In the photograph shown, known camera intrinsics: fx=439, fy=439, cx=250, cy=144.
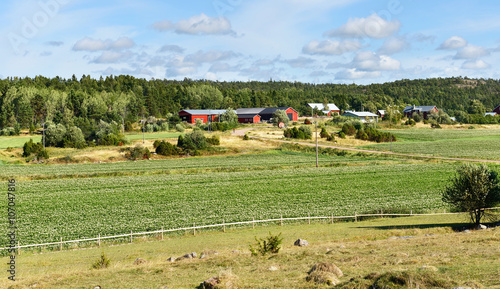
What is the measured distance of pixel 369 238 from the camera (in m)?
27.6

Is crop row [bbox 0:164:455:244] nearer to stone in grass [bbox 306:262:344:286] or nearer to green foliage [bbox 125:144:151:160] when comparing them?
stone in grass [bbox 306:262:344:286]

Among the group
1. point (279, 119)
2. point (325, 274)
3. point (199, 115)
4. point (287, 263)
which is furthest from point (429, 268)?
point (199, 115)

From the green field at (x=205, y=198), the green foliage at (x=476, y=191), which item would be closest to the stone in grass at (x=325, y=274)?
the green field at (x=205, y=198)

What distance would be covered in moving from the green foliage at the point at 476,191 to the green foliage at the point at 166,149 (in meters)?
63.2

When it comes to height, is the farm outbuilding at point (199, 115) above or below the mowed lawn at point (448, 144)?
above

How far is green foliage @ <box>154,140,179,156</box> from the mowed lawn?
1691 inches

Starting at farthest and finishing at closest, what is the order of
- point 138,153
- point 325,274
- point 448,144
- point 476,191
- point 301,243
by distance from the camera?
1. point 448,144
2. point 138,153
3. point 476,191
4. point 301,243
5. point 325,274

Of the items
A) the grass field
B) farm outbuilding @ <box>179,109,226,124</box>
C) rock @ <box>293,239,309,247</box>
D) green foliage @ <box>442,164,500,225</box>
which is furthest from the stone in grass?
farm outbuilding @ <box>179,109,226,124</box>

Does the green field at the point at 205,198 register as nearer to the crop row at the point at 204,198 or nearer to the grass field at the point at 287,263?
the crop row at the point at 204,198

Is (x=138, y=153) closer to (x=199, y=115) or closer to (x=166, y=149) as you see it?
(x=166, y=149)

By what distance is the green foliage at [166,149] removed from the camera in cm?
8856

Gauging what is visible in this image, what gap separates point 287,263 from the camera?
19859 millimetres

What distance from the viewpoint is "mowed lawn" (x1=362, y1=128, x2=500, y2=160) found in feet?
295

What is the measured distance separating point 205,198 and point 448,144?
3094 inches
